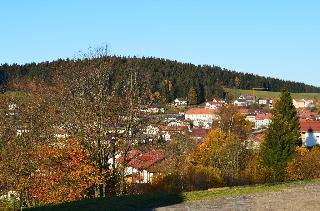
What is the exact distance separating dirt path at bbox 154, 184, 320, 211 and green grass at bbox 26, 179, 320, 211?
307mm

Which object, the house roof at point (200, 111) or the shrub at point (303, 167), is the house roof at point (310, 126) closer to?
the shrub at point (303, 167)

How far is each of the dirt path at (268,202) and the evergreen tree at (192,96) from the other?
11852 cm

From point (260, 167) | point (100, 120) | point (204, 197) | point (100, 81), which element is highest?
point (100, 81)

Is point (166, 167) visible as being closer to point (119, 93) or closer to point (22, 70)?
point (119, 93)

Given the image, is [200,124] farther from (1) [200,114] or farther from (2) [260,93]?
(2) [260,93]

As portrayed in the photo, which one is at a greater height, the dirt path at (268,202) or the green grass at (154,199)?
the green grass at (154,199)

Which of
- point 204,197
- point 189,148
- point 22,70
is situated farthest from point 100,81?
point 22,70

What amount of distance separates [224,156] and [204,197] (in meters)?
30.1

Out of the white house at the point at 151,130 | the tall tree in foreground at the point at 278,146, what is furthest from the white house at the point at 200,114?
the white house at the point at 151,130

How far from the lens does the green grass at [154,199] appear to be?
14.7 meters

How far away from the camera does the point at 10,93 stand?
31828 mm

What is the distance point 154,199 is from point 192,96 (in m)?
122

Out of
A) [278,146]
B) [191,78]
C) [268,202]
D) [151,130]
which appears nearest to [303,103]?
[191,78]

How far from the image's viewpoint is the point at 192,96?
13775 centimetres
